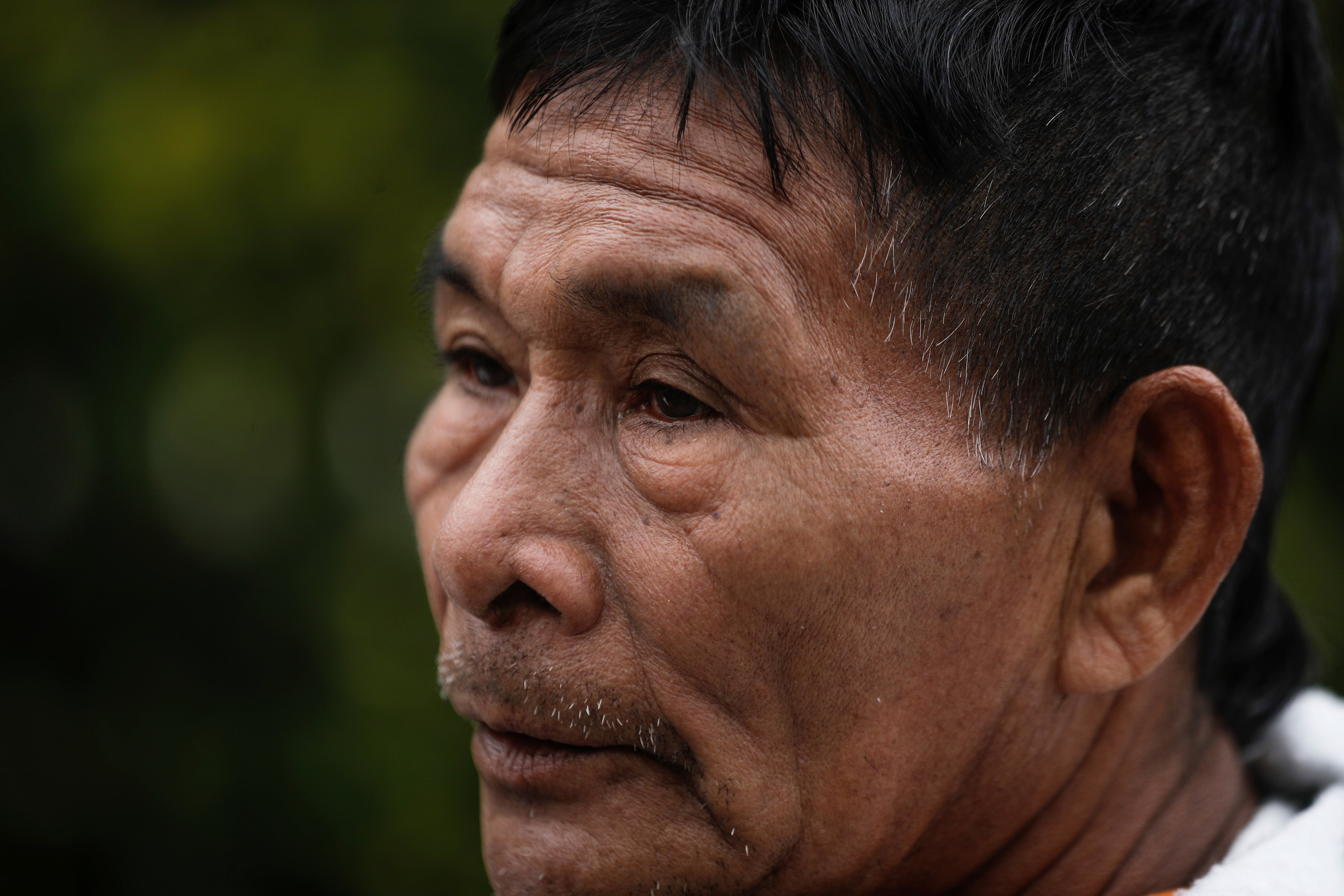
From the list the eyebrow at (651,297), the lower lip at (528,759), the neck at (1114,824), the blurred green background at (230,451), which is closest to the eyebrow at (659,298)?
the eyebrow at (651,297)

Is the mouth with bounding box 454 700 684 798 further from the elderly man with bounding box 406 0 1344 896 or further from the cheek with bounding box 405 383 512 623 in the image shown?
the cheek with bounding box 405 383 512 623

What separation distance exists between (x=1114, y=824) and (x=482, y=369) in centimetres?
140

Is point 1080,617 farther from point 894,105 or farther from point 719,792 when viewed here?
point 894,105

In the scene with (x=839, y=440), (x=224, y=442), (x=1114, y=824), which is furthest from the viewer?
(x=224, y=442)

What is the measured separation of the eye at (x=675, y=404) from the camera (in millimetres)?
1760

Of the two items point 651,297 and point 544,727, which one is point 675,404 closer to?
point 651,297

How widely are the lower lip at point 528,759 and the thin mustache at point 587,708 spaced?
0.05 metres

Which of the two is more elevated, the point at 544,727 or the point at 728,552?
the point at 728,552

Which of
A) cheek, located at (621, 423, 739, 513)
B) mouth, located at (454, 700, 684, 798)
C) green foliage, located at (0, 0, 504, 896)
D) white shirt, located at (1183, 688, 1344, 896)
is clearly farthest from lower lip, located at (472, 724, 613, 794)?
green foliage, located at (0, 0, 504, 896)

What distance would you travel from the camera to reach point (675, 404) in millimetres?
1771

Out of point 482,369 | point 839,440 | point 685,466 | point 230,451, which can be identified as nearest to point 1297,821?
point 839,440

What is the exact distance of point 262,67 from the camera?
3.80m

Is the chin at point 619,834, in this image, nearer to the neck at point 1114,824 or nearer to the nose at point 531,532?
the nose at point 531,532

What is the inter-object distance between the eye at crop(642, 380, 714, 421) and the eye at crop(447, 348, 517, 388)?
1.19 feet
